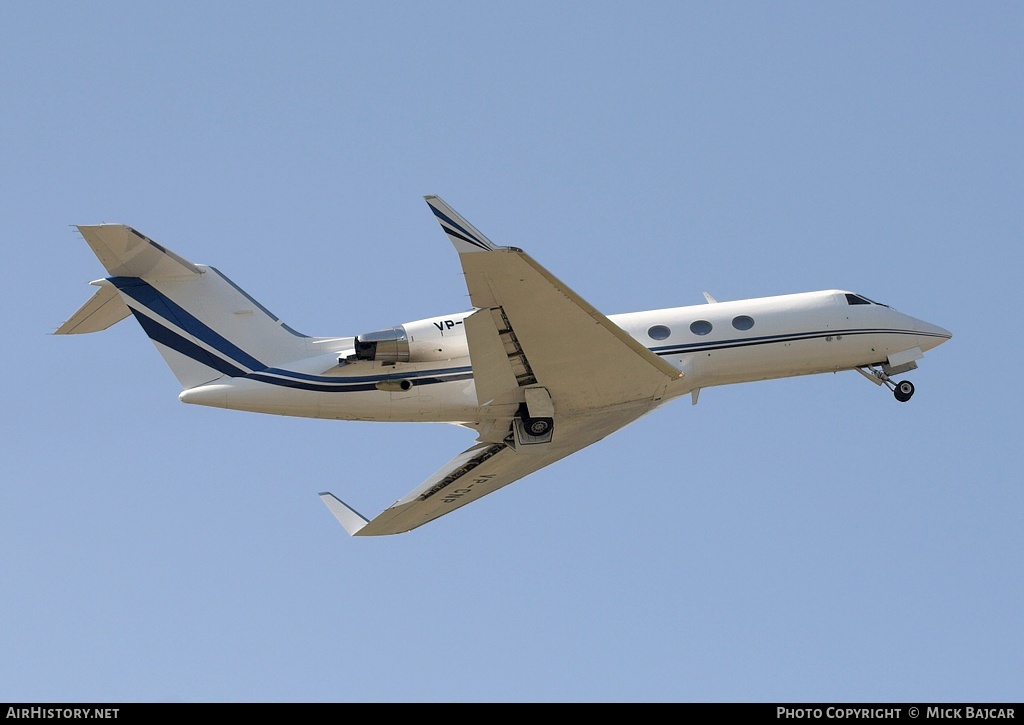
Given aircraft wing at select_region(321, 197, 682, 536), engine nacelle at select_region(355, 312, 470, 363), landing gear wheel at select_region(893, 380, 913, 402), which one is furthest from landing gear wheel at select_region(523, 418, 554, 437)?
landing gear wheel at select_region(893, 380, 913, 402)

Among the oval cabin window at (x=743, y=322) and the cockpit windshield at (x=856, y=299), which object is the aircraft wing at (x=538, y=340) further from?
the cockpit windshield at (x=856, y=299)

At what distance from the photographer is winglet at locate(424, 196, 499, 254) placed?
64.2 ft

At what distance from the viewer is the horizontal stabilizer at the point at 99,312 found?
24531 millimetres

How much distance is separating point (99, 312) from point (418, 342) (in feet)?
22.9

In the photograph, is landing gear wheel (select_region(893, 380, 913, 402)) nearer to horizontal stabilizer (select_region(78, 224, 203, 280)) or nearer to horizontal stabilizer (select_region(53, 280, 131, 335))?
horizontal stabilizer (select_region(78, 224, 203, 280))

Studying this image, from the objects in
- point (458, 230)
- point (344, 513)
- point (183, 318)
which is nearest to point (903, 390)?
point (458, 230)

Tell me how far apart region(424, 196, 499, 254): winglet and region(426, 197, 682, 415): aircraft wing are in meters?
0.02

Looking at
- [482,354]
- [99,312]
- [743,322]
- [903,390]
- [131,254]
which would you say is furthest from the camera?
[903,390]

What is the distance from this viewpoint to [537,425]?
24828 mm

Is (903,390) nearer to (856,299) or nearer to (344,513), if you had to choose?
(856,299)
